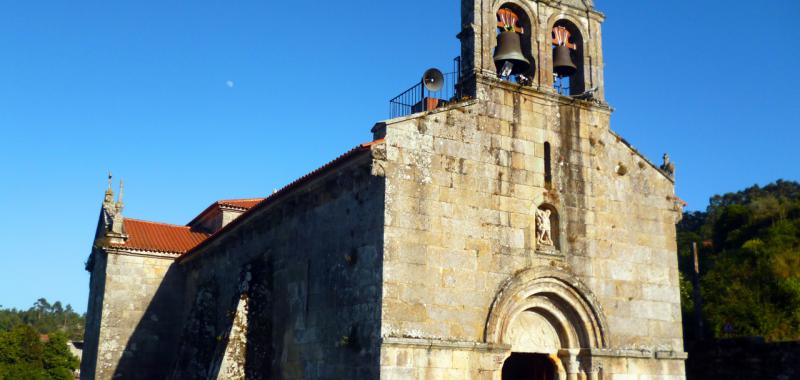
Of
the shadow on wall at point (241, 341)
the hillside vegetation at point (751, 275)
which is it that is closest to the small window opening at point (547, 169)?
the shadow on wall at point (241, 341)

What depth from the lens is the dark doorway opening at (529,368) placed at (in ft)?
49.1

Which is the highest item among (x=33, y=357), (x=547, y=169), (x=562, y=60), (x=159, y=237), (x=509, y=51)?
(x=562, y=60)

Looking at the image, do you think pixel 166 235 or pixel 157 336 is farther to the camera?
pixel 166 235

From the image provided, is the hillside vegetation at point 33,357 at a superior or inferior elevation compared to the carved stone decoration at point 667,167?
inferior

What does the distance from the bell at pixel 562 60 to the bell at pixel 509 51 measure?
2.91 feet

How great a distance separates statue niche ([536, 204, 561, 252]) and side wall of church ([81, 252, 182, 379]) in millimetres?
15493

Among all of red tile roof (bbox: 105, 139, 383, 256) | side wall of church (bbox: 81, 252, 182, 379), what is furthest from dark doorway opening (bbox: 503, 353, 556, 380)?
side wall of church (bbox: 81, 252, 182, 379)

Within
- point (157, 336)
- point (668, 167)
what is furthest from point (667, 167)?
point (157, 336)

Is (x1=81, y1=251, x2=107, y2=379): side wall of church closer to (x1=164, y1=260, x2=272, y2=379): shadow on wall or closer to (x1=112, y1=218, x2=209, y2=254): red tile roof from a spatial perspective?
(x1=112, y1=218, x2=209, y2=254): red tile roof

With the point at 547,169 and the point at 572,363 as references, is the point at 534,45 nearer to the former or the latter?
the point at 547,169

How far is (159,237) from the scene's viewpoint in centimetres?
2764

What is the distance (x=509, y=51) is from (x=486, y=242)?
4.03 metres

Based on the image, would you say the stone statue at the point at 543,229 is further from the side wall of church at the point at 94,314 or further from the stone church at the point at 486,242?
the side wall of church at the point at 94,314

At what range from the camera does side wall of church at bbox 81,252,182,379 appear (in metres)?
24.6
